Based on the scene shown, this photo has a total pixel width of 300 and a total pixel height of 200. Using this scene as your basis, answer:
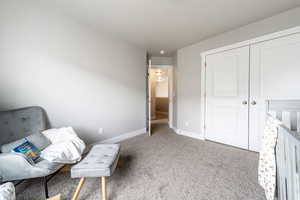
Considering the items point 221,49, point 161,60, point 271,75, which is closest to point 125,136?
point 161,60

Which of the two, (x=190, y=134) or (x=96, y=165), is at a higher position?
(x=96, y=165)

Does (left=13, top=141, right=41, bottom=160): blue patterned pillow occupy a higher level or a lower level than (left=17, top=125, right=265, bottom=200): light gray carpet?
higher

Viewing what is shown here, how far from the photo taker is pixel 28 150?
52.2 inches

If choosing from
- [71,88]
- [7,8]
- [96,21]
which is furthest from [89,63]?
[7,8]

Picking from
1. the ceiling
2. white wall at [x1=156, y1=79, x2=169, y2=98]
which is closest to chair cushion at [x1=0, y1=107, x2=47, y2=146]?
the ceiling

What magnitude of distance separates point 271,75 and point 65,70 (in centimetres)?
354

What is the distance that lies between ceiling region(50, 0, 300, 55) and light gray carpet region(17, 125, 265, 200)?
2432 millimetres

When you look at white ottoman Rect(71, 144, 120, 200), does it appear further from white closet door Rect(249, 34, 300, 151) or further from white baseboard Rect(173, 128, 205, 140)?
white closet door Rect(249, 34, 300, 151)

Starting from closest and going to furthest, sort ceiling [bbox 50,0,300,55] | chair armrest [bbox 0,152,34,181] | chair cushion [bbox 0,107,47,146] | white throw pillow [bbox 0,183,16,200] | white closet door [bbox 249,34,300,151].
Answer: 1. white throw pillow [bbox 0,183,16,200]
2. chair armrest [bbox 0,152,34,181]
3. chair cushion [bbox 0,107,47,146]
4. ceiling [bbox 50,0,300,55]
5. white closet door [bbox 249,34,300,151]

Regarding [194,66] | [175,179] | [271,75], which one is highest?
[194,66]

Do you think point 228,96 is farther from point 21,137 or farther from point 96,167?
point 21,137

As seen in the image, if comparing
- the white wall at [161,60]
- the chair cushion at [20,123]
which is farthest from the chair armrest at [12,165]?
the white wall at [161,60]

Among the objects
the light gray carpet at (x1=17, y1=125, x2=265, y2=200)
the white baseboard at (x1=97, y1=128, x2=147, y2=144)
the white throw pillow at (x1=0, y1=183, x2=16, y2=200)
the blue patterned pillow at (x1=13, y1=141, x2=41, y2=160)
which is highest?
the blue patterned pillow at (x1=13, y1=141, x2=41, y2=160)

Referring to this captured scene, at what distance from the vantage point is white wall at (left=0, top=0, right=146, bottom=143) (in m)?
1.59
